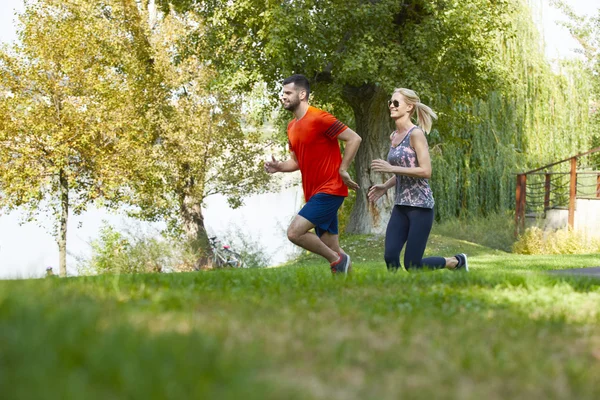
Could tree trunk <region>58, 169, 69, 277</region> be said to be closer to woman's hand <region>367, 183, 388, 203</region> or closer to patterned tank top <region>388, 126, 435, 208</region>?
woman's hand <region>367, 183, 388, 203</region>

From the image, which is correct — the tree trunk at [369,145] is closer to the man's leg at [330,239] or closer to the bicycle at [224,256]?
the bicycle at [224,256]

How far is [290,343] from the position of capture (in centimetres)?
310

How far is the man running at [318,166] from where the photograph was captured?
7094 mm

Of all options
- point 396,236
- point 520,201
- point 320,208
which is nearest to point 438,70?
point 520,201

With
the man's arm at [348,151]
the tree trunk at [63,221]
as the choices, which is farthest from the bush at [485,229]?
the man's arm at [348,151]

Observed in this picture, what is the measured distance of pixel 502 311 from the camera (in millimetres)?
4422

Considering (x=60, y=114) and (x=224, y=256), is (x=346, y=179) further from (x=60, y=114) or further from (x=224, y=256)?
(x=60, y=114)

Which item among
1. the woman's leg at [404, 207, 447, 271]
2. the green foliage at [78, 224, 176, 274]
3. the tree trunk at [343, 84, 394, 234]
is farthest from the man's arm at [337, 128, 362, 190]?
the tree trunk at [343, 84, 394, 234]

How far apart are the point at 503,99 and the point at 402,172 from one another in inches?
819

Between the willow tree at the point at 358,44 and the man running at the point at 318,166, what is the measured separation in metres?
10.1

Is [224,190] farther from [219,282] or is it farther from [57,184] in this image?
[219,282]

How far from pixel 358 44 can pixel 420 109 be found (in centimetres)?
1119

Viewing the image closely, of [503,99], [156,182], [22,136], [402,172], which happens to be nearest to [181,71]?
[156,182]

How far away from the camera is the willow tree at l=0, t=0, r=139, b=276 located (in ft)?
74.8
